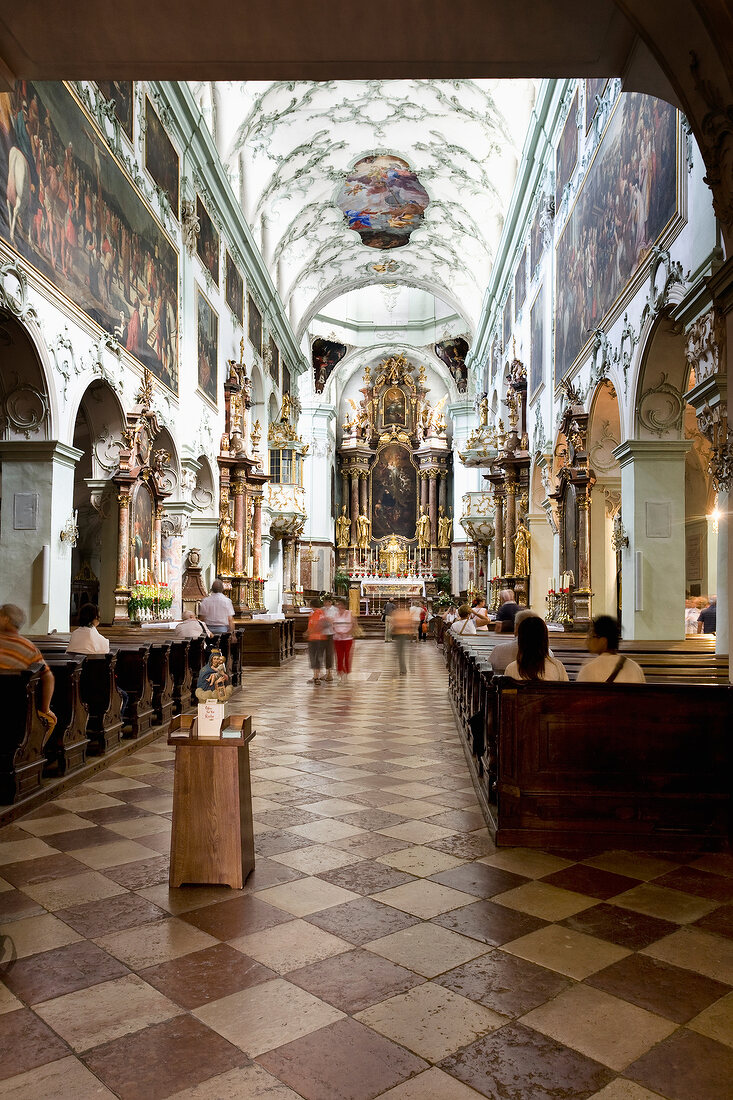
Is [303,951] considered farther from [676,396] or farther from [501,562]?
[501,562]

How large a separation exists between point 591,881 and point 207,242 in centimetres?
1720

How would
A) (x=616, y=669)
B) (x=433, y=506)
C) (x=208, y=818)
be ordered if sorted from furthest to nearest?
(x=433, y=506)
(x=616, y=669)
(x=208, y=818)

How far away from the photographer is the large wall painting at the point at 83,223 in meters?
9.07

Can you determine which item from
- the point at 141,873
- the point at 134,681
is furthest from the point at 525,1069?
the point at 134,681

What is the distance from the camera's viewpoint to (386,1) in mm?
6098

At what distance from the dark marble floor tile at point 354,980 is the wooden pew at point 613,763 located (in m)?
1.63

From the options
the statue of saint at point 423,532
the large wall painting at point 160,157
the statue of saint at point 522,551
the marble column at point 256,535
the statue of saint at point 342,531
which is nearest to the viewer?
the large wall painting at point 160,157

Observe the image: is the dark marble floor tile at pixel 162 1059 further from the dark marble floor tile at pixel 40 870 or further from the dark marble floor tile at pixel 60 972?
the dark marble floor tile at pixel 40 870

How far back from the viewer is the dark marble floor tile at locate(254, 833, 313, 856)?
4309mm

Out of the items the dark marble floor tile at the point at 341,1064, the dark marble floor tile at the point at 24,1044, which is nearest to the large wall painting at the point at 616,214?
the dark marble floor tile at the point at 341,1064

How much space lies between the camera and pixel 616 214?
11055 millimetres

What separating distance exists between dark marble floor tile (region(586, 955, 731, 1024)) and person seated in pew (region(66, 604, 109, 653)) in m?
5.19

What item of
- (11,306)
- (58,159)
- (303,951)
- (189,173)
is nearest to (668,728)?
(303,951)

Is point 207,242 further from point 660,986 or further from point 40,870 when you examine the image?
point 660,986
